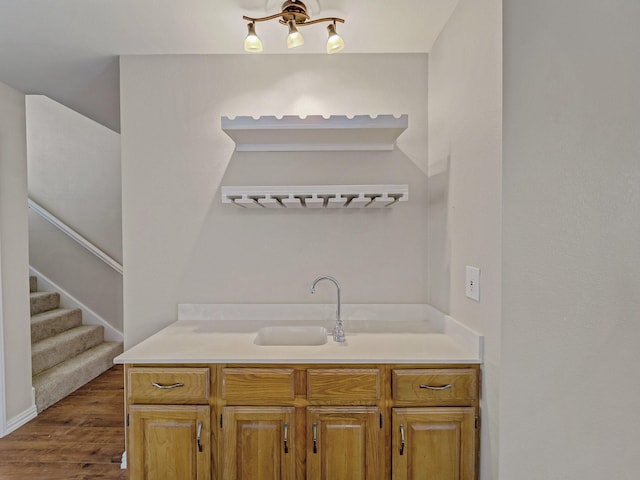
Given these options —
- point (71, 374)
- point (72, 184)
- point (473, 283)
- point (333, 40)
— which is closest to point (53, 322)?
point (71, 374)

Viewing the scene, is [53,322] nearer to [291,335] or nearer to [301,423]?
[291,335]

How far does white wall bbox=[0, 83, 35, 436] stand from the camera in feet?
8.46

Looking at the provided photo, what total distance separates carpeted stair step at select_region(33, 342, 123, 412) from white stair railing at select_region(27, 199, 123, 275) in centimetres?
85

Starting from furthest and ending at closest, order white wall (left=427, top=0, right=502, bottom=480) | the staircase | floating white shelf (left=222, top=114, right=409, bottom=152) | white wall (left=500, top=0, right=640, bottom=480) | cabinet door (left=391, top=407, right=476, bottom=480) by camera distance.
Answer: the staircase < floating white shelf (left=222, top=114, right=409, bottom=152) < cabinet door (left=391, top=407, right=476, bottom=480) < white wall (left=427, top=0, right=502, bottom=480) < white wall (left=500, top=0, right=640, bottom=480)

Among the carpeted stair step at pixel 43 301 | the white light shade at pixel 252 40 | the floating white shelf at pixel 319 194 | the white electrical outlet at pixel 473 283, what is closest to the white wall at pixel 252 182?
the floating white shelf at pixel 319 194

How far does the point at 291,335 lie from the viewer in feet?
6.86

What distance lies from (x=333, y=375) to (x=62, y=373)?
2756 mm

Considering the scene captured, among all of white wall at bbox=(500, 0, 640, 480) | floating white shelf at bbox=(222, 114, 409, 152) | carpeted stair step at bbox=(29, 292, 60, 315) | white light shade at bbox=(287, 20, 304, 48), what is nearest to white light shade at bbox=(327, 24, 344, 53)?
white light shade at bbox=(287, 20, 304, 48)

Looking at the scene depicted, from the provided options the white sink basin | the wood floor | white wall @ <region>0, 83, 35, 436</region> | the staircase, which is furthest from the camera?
the staircase

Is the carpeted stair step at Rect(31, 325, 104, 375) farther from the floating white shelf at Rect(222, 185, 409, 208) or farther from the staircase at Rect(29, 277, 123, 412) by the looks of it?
the floating white shelf at Rect(222, 185, 409, 208)

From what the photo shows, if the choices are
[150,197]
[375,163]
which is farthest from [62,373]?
[375,163]

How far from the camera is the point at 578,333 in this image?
83 centimetres

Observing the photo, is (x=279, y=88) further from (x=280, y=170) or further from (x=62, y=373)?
(x=62, y=373)

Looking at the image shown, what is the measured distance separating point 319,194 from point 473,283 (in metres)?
0.79
